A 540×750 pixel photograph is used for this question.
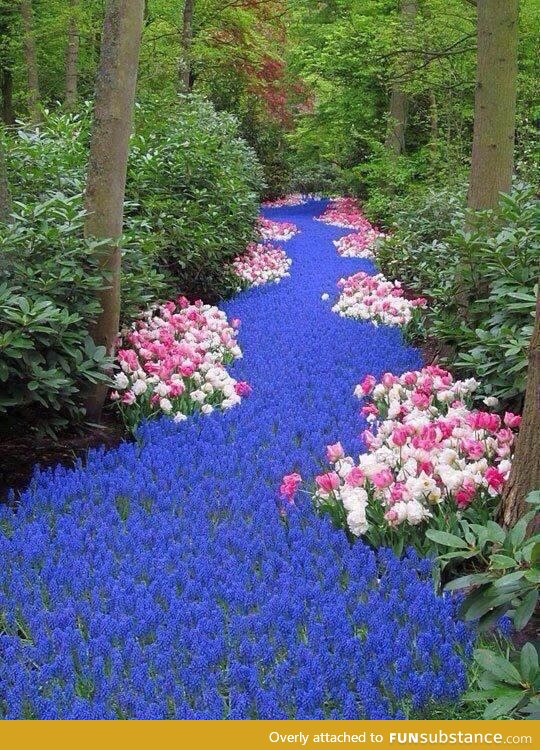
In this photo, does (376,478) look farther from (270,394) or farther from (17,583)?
(270,394)

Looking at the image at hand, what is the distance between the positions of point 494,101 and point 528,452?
167 inches

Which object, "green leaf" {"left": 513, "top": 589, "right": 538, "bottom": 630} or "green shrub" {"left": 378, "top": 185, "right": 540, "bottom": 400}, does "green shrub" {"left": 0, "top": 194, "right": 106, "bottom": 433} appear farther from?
"green leaf" {"left": 513, "top": 589, "right": 538, "bottom": 630}

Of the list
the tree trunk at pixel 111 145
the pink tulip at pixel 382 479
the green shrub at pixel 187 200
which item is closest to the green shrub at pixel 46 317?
the tree trunk at pixel 111 145

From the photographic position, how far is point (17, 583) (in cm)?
258

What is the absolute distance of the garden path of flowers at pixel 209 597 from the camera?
2.04 meters

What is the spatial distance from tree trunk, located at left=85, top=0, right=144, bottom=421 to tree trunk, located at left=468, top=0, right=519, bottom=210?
9.97 feet

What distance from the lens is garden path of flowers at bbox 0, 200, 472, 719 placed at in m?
2.04

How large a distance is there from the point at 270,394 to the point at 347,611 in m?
2.46

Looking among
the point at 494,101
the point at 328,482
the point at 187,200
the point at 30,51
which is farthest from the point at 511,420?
the point at 30,51

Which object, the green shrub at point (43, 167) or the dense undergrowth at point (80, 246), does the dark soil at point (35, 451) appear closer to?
the dense undergrowth at point (80, 246)

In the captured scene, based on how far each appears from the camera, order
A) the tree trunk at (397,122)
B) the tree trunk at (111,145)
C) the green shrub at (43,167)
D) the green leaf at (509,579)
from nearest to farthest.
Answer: the green leaf at (509,579)
the tree trunk at (111,145)
the green shrub at (43,167)
the tree trunk at (397,122)

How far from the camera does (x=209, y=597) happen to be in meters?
2.50

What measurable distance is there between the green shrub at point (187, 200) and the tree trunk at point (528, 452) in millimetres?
3885

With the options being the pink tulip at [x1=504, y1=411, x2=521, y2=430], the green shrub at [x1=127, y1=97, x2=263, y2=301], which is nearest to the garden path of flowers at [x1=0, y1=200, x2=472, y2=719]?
the pink tulip at [x1=504, y1=411, x2=521, y2=430]
